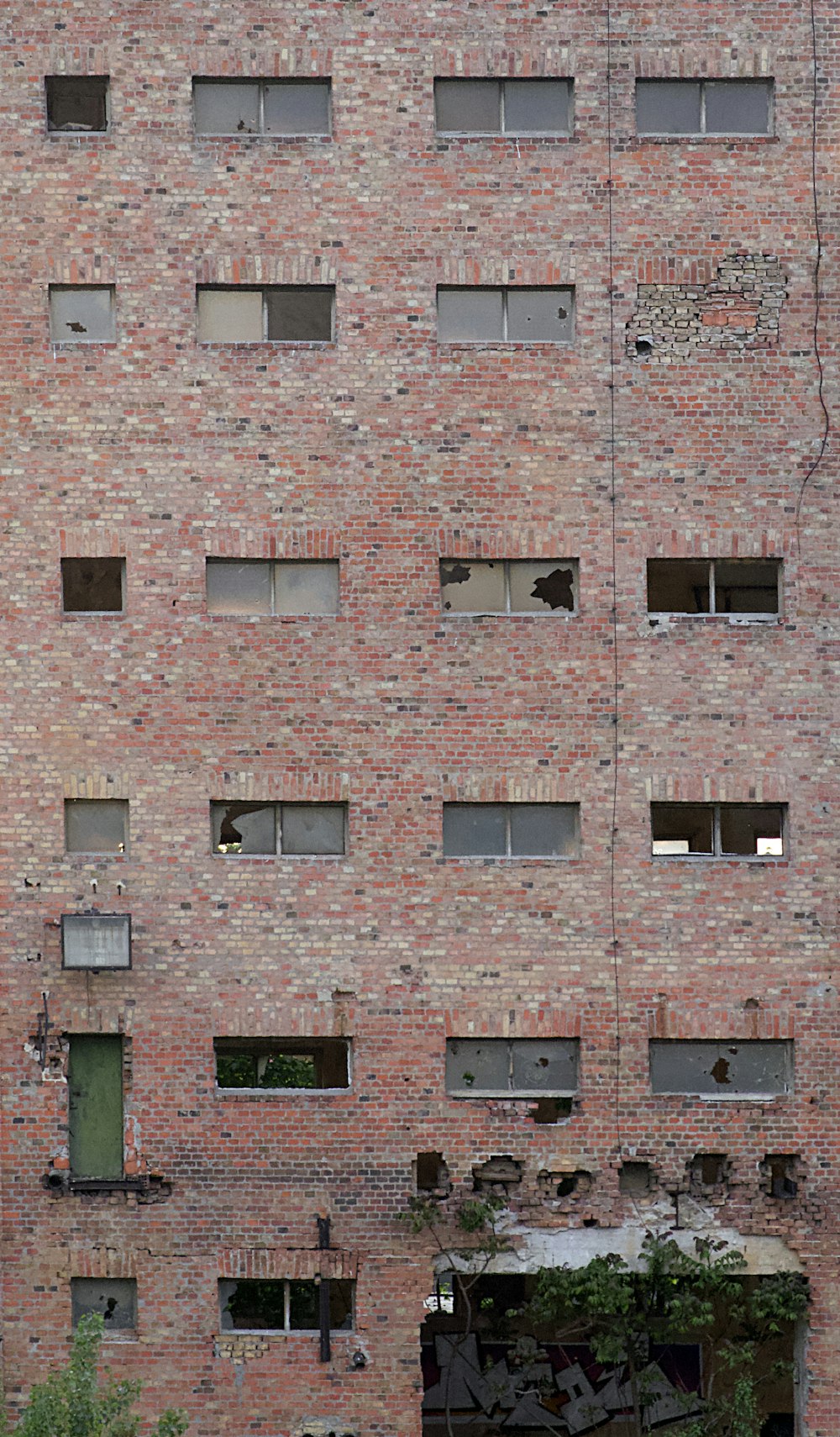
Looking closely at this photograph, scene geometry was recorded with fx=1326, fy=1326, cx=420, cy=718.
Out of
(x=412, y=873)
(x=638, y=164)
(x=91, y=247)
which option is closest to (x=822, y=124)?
(x=638, y=164)

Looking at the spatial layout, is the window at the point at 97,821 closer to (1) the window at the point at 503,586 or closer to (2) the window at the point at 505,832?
(2) the window at the point at 505,832

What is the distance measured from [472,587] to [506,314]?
135 inches

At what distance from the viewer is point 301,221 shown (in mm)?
16312

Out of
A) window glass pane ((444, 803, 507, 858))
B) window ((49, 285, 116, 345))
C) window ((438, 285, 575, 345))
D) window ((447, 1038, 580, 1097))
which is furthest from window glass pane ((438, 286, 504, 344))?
window ((447, 1038, 580, 1097))

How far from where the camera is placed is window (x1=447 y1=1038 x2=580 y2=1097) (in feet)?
53.1

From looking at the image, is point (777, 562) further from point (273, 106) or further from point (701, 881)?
point (273, 106)

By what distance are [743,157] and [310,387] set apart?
608 cm

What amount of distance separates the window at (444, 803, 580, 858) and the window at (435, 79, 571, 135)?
8.42 m

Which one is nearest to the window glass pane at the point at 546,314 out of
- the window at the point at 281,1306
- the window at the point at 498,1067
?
the window at the point at 498,1067

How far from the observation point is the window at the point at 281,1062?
16203 mm

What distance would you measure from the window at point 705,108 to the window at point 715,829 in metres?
8.47

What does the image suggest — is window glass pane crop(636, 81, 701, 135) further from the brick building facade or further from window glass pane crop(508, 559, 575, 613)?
window glass pane crop(508, 559, 575, 613)

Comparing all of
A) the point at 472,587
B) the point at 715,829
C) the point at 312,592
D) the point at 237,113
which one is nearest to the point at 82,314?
the point at 237,113

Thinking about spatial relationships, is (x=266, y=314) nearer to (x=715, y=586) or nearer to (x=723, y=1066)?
(x=715, y=586)
